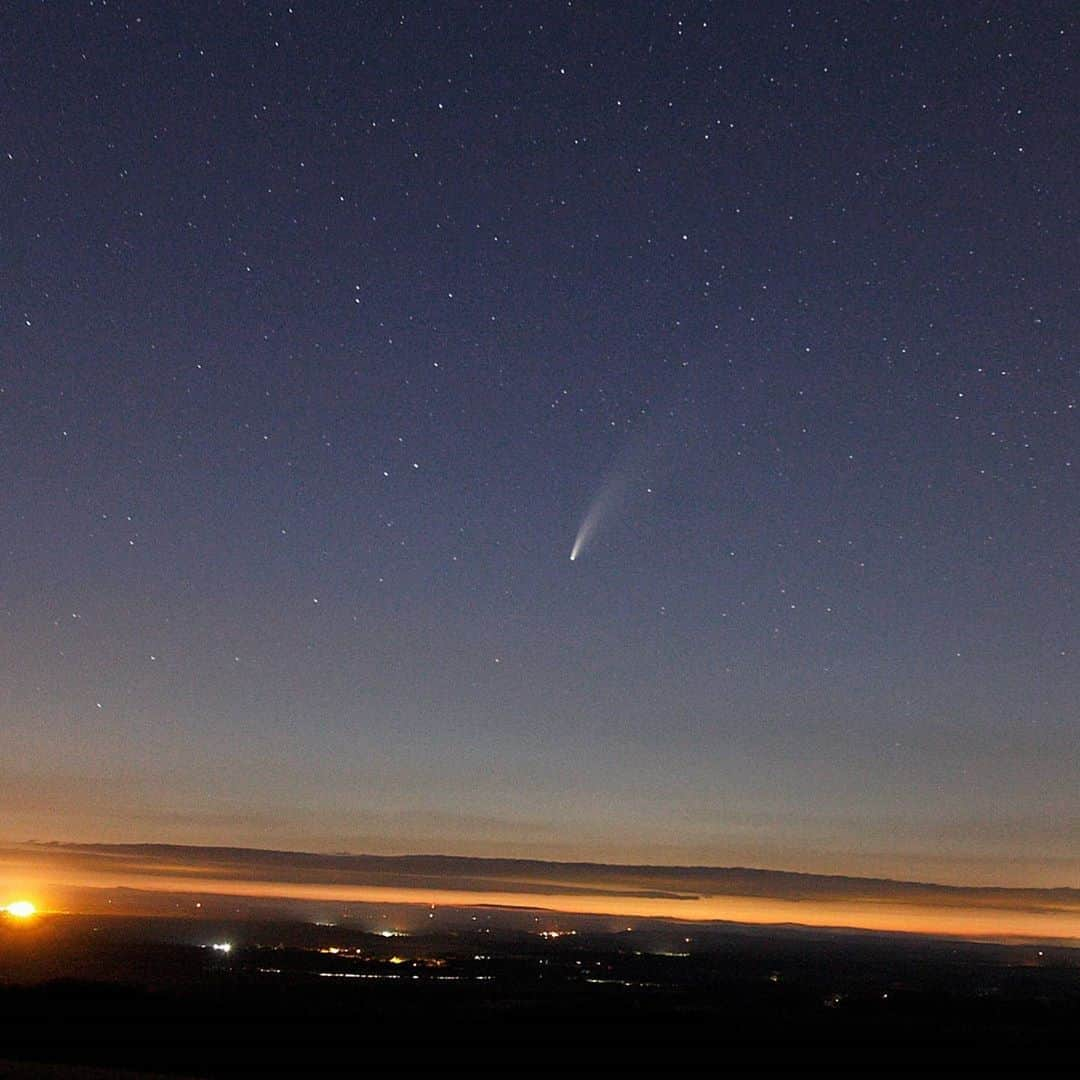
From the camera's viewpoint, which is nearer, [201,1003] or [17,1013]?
[17,1013]

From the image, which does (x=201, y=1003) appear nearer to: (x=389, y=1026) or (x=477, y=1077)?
(x=389, y=1026)

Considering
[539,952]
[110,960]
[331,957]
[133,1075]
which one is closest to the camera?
[133,1075]

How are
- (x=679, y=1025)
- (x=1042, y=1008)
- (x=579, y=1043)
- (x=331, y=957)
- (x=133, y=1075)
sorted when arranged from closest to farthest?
(x=133, y=1075), (x=579, y=1043), (x=679, y=1025), (x=1042, y=1008), (x=331, y=957)

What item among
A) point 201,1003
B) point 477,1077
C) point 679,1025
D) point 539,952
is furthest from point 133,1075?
point 539,952

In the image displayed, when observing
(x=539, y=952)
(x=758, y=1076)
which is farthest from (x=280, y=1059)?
(x=539, y=952)

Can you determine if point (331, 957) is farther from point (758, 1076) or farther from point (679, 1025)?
point (758, 1076)

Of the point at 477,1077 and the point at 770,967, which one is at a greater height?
the point at 477,1077
